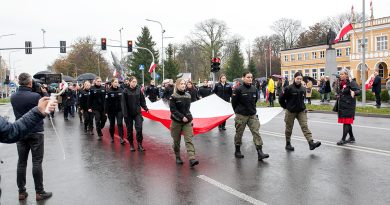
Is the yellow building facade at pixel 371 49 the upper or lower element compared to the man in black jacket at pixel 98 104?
upper

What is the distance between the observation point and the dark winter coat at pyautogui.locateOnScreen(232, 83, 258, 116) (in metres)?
8.25

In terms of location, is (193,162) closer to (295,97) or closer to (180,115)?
(180,115)

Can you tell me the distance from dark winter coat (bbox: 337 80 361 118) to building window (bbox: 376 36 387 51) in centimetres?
5522

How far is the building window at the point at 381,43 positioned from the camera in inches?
2290

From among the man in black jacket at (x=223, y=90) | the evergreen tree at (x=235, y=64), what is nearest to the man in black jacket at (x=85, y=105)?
the man in black jacket at (x=223, y=90)

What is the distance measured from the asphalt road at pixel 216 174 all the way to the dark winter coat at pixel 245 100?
40.1 inches

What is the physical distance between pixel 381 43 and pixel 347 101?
184 feet

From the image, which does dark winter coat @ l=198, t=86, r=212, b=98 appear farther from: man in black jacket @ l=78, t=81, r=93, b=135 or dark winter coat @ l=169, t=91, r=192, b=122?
dark winter coat @ l=169, t=91, r=192, b=122

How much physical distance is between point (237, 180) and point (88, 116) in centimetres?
817

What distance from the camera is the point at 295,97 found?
28.9ft

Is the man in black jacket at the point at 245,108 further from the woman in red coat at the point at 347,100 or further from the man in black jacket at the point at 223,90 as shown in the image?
the man in black jacket at the point at 223,90

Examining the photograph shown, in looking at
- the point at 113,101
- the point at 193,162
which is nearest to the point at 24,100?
the point at 193,162

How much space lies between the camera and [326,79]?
23.8m

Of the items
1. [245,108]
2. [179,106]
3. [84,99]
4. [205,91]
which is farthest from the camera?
[205,91]
